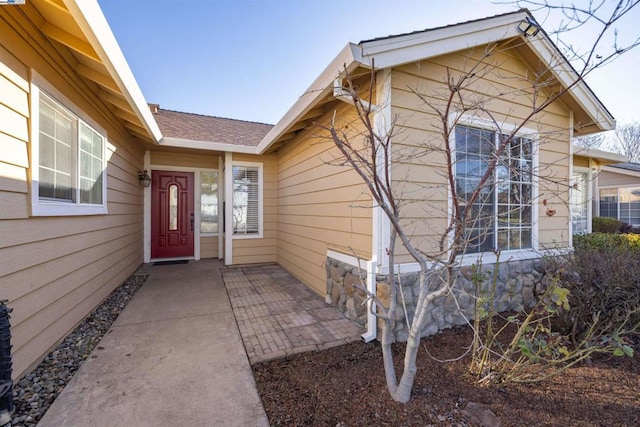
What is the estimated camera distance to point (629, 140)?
2069 centimetres

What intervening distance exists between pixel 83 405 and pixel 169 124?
626cm

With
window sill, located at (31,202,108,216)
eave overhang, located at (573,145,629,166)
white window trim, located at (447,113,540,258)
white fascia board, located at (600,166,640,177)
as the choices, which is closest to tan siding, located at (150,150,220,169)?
window sill, located at (31,202,108,216)

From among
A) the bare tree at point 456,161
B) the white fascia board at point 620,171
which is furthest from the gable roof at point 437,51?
the white fascia board at point 620,171

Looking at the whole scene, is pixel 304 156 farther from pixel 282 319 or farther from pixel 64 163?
pixel 64 163

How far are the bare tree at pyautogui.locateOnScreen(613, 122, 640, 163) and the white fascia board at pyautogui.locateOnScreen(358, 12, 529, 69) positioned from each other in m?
25.6

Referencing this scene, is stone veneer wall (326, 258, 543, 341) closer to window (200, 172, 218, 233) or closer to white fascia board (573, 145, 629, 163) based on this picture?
window (200, 172, 218, 233)

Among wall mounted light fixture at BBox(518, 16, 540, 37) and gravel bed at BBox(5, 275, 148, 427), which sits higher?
wall mounted light fixture at BBox(518, 16, 540, 37)

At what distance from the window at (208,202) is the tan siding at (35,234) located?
9.86ft

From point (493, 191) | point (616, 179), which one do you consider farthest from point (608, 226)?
point (493, 191)

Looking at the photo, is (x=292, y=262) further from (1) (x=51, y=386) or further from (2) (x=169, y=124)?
(2) (x=169, y=124)

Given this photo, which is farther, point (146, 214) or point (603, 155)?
point (603, 155)

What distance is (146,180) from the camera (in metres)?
6.14

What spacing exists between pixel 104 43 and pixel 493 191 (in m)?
4.24

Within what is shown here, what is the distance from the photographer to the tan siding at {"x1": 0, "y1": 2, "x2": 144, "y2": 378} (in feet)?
6.69
